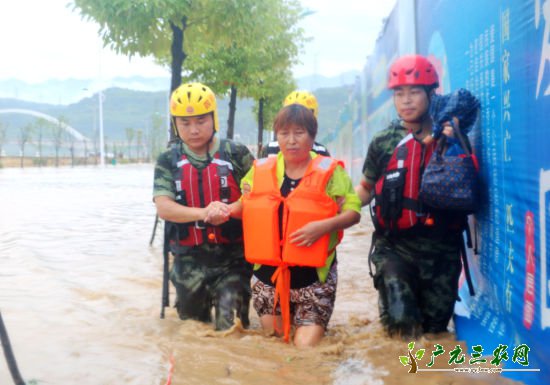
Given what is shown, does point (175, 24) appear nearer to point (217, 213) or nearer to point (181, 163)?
point (181, 163)

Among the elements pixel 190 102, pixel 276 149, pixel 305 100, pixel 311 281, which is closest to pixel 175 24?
pixel 305 100

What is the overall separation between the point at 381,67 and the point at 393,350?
24.2ft

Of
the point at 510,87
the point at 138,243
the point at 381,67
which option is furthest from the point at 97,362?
the point at 381,67

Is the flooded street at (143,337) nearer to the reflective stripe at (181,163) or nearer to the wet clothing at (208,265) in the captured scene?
the wet clothing at (208,265)

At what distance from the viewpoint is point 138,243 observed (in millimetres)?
9773

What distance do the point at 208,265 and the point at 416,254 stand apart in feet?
4.99

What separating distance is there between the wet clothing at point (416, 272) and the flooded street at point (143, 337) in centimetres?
15

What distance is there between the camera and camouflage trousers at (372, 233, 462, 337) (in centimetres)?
407

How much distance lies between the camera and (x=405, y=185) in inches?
157

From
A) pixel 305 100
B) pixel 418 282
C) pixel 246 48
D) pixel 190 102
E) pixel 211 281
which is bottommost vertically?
pixel 211 281

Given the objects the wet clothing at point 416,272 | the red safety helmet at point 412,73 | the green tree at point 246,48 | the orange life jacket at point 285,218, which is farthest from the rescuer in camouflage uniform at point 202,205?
the green tree at point 246,48

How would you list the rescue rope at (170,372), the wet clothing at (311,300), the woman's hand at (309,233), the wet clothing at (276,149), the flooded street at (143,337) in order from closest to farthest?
the rescue rope at (170,372), the flooded street at (143,337), the woman's hand at (309,233), the wet clothing at (311,300), the wet clothing at (276,149)

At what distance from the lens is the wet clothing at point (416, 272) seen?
4.06m

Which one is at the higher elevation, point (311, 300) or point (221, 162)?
point (221, 162)
